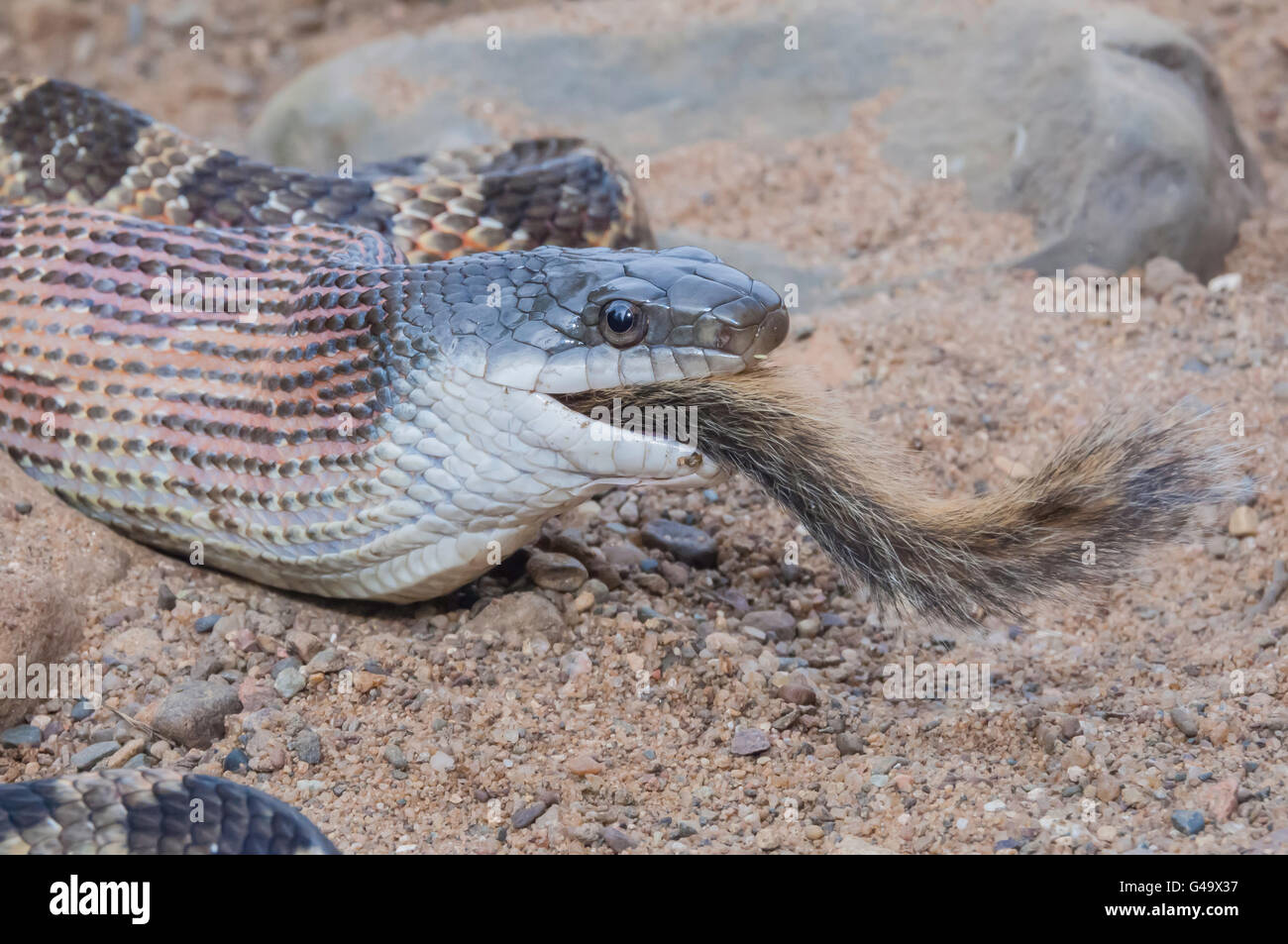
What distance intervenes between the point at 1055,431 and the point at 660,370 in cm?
233

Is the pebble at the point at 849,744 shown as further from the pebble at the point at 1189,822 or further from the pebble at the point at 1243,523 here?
the pebble at the point at 1243,523

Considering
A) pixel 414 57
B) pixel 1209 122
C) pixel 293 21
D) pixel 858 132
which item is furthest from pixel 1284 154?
pixel 293 21

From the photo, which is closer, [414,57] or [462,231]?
[462,231]

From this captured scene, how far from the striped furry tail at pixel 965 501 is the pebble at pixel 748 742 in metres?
0.52

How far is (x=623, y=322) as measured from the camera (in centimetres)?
338

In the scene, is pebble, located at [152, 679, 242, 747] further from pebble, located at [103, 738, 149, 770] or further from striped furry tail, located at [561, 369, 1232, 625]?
striped furry tail, located at [561, 369, 1232, 625]

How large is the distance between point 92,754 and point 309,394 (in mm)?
1123

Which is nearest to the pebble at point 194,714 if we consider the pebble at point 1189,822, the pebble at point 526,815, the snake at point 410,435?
the snake at point 410,435

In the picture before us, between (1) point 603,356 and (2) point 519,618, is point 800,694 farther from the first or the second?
(1) point 603,356

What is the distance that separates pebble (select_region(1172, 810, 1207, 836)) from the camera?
2.94 meters

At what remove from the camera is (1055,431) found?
509 cm

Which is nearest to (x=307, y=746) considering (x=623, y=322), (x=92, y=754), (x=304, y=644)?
(x=304, y=644)
